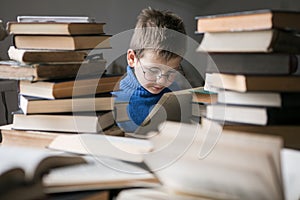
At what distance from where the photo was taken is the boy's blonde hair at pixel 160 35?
1453 millimetres

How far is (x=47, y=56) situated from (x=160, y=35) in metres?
0.55

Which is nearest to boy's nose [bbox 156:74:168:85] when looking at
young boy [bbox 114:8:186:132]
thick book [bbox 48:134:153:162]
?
young boy [bbox 114:8:186:132]

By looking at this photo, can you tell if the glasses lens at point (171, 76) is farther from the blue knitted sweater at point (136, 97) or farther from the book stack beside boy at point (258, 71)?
the book stack beside boy at point (258, 71)

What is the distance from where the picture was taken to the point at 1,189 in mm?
545

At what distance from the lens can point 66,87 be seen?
3.14ft

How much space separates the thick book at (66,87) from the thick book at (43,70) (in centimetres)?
2

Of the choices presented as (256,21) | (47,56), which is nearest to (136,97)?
(47,56)

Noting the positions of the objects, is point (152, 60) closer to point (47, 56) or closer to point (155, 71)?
point (155, 71)

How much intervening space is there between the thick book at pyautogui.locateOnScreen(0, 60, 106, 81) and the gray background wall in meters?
0.91

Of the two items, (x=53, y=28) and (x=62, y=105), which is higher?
(x=53, y=28)

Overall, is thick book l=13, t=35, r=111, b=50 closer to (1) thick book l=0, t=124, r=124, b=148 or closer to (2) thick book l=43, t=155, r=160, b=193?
(1) thick book l=0, t=124, r=124, b=148

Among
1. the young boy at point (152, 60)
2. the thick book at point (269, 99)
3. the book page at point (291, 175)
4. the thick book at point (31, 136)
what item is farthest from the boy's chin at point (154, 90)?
the book page at point (291, 175)

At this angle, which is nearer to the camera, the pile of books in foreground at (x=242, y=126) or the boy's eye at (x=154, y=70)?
the pile of books in foreground at (x=242, y=126)

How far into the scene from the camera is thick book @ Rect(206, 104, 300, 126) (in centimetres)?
75
